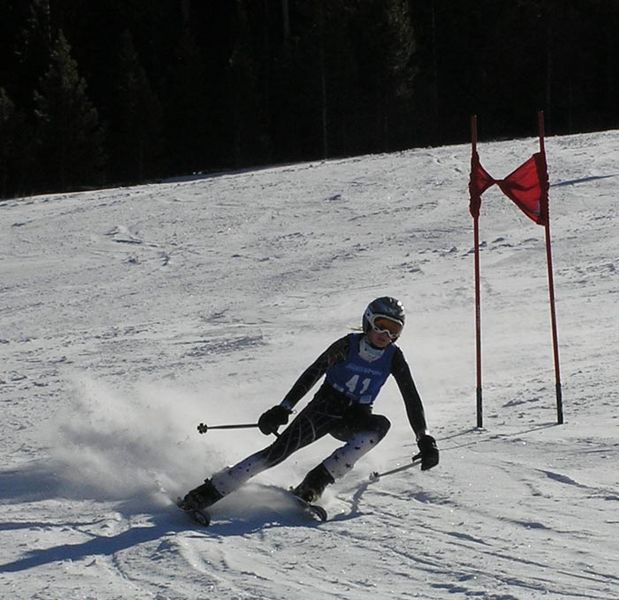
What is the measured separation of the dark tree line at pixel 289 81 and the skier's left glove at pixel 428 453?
28870mm

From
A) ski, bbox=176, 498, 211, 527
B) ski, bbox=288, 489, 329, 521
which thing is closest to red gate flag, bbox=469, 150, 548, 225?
ski, bbox=288, 489, 329, 521

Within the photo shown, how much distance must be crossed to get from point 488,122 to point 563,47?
366cm

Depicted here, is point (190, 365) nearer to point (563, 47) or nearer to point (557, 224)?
point (557, 224)

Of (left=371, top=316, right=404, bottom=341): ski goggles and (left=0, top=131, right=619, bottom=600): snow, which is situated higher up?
(left=371, top=316, right=404, bottom=341): ski goggles

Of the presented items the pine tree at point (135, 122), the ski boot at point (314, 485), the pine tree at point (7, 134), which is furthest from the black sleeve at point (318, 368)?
the pine tree at point (135, 122)

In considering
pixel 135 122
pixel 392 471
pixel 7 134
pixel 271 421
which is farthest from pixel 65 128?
pixel 271 421

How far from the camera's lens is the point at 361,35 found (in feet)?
124

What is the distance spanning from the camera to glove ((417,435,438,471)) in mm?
6417

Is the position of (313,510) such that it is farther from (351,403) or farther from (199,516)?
(351,403)

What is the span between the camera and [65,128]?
1335 inches

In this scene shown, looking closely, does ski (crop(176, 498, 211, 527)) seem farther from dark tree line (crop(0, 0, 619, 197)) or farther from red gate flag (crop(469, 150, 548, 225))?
dark tree line (crop(0, 0, 619, 197))

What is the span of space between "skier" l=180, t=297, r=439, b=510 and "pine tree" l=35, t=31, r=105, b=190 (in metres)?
27.8

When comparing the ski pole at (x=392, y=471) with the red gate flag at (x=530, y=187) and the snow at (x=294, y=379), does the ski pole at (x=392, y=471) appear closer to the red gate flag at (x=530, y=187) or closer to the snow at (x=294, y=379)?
the snow at (x=294, y=379)

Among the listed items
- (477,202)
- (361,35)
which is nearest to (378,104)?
(361,35)
